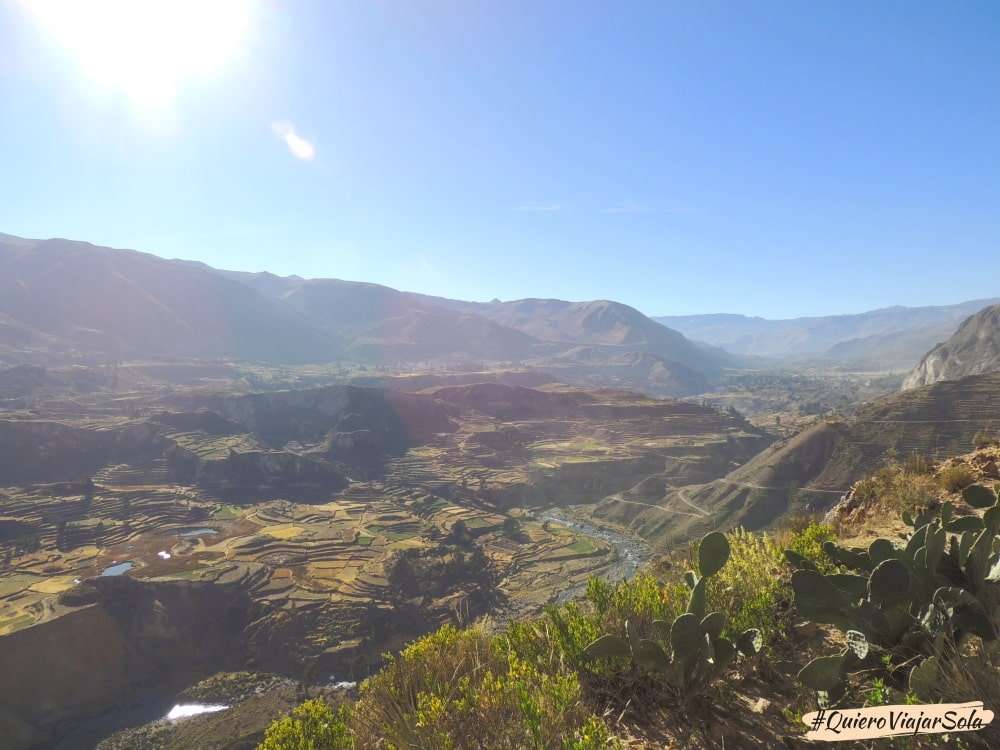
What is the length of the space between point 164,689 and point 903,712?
49.2 metres

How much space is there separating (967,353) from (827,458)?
124515 mm

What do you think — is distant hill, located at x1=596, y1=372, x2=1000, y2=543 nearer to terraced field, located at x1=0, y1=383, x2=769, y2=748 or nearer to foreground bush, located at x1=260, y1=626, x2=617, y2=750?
terraced field, located at x1=0, y1=383, x2=769, y2=748

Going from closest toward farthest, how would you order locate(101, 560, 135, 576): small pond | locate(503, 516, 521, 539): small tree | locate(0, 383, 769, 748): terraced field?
locate(0, 383, 769, 748): terraced field
locate(101, 560, 135, 576): small pond
locate(503, 516, 521, 539): small tree

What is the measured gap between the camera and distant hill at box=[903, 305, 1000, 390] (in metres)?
136

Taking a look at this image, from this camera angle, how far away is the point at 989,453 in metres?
14.7

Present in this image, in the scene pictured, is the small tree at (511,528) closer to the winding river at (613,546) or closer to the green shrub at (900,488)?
the winding river at (613,546)

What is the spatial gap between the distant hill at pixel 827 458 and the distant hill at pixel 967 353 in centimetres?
8457

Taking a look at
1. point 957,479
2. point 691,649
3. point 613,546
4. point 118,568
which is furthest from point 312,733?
point 118,568

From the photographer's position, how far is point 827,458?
63625mm

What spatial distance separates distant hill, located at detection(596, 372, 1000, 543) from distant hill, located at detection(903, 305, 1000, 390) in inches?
3329

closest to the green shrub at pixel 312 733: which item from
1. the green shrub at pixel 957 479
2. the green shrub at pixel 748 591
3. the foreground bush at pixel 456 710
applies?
the foreground bush at pixel 456 710

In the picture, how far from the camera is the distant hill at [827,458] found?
59250 millimetres

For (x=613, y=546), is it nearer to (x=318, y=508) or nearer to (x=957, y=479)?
(x=318, y=508)

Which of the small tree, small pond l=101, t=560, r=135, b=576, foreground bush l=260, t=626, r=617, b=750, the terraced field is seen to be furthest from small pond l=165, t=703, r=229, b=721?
the small tree
